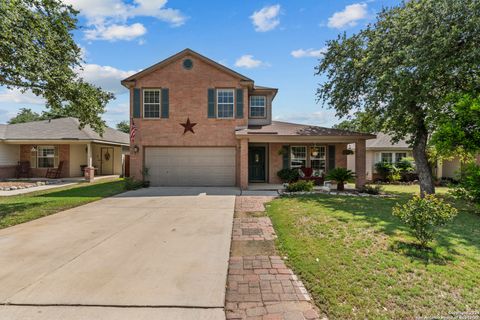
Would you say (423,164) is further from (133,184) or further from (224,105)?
(133,184)

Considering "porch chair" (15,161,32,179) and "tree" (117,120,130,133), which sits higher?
"tree" (117,120,130,133)

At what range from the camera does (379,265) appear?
4.04m

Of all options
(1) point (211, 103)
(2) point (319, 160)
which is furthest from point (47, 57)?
(2) point (319, 160)

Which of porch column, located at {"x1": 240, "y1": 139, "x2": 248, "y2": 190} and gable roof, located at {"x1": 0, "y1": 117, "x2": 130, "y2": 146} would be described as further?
gable roof, located at {"x1": 0, "y1": 117, "x2": 130, "y2": 146}

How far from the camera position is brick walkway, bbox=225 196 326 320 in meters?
3.01

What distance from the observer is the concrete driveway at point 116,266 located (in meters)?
3.13

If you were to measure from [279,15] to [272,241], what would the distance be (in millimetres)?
8913

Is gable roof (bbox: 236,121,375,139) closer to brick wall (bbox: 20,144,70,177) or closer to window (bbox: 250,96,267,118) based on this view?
window (bbox: 250,96,267,118)

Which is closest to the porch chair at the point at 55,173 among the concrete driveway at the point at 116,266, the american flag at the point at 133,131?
the american flag at the point at 133,131

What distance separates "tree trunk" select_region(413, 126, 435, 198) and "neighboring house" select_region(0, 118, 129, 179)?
18980 millimetres

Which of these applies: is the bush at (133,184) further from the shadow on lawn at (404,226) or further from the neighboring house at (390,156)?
the neighboring house at (390,156)

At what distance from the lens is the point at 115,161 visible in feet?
75.7

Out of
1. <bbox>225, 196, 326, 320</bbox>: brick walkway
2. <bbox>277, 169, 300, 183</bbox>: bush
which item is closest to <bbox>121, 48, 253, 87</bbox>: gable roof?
<bbox>277, 169, 300, 183</bbox>: bush

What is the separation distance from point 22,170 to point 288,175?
63.0 ft
